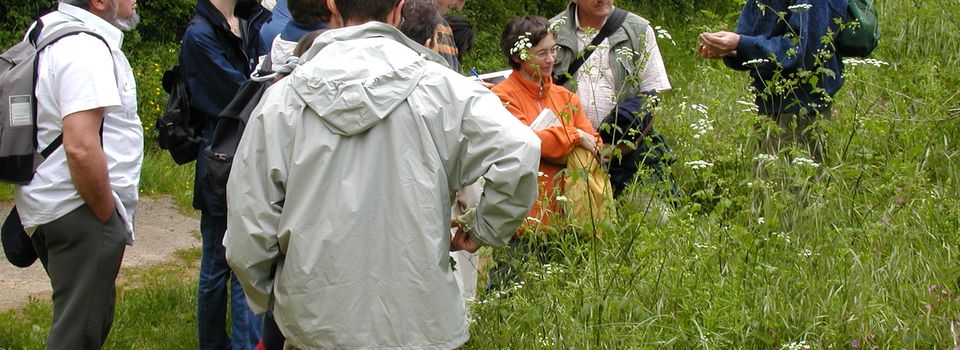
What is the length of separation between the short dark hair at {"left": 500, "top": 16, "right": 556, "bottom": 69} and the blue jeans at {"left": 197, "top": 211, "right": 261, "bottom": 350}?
1490 millimetres

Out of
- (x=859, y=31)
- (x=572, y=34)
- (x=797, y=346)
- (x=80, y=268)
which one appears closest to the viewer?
(x=797, y=346)

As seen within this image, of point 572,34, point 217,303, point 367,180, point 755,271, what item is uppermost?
point 367,180

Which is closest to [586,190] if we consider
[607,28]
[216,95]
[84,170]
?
[607,28]

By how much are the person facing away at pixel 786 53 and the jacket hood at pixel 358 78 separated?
2.22 m

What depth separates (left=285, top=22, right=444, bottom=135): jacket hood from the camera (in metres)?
3.12

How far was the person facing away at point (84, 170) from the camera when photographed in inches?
161

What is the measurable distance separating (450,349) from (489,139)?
24.5 inches

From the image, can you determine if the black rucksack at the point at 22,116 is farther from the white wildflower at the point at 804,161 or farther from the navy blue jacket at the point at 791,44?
the navy blue jacket at the point at 791,44

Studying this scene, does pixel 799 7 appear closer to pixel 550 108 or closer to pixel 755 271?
pixel 550 108

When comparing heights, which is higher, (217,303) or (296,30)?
(296,30)

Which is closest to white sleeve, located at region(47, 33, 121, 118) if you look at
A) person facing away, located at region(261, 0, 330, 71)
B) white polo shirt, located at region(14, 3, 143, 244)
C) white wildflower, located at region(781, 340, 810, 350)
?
white polo shirt, located at region(14, 3, 143, 244)

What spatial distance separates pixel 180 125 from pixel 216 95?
212 mm

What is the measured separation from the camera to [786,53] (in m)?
5.08

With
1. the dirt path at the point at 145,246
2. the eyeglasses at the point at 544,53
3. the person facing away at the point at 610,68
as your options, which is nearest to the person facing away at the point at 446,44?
the eyeglasses at the point at 544,53
